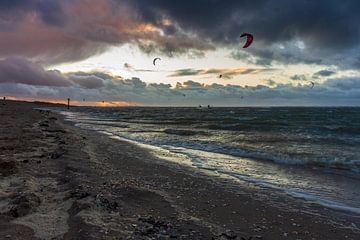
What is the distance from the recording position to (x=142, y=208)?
7.20 meters

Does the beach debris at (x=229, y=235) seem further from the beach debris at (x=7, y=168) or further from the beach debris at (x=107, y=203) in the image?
the beach debris at (x=7, y=168)

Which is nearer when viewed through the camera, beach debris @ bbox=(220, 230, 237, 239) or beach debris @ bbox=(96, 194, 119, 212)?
beach debris @ bbox=(220, 230, 237, 239)

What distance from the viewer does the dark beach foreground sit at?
18.6ft

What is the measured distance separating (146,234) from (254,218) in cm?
272

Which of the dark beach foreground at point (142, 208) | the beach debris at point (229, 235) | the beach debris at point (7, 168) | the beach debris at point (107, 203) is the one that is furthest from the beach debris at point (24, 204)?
the beach debris at point (229, 235)

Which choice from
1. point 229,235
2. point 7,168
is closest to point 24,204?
point 7,168

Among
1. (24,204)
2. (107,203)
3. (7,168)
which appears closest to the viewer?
(24,204)

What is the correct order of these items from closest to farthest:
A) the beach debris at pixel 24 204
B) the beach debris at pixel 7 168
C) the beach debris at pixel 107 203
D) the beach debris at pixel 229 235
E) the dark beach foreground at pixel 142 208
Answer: the dark beach foreground at pixel 142 208 → the beach debris at pixel 229 235 → the beach debris at pixel 24 204 → the beach debris at pixel 107 203 → the beach debris at pixel 7 168

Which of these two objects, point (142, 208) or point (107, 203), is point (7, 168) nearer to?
point (107, 203)

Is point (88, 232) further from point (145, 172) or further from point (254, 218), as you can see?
point (145, 172)

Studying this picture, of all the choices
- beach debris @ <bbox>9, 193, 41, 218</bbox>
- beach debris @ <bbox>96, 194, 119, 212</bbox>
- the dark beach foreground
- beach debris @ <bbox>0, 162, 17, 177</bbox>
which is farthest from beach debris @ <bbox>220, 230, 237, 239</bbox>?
beach debris @ <bbox>0, 162, 17, 177</bbox>

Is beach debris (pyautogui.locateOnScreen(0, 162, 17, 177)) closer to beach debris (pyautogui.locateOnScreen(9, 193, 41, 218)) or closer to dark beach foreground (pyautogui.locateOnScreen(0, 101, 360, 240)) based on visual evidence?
dark beach foreground (pyautogui.locateOnScreen(0, 101, 360, 240))

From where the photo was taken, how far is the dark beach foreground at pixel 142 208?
5.66 m

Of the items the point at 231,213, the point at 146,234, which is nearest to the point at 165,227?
the point at 146,234
